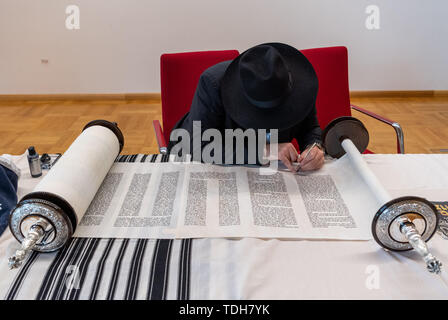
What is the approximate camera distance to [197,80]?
1724mm

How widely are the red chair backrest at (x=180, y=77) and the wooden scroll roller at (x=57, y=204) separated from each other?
0.70 metres

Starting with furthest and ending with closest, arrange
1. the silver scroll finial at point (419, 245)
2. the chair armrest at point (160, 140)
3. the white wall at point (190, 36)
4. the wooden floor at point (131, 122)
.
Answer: the white wall at point (190, 36) → the wooden floor at point (131, 122) → the chair armrest at point (160, 140) → the silver scroll finial at point (419, 245)

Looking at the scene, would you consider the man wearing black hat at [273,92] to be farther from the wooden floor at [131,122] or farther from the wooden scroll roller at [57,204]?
the wooden floor at [131,122]

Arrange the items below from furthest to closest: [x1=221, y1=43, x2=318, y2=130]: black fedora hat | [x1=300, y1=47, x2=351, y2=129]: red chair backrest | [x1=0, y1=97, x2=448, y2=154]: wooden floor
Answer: [x1=0, y1=97, x2=448, y2=154]: wooden floor < [x1=300, y1=47, x2=351, y2=129]: red chair backrest < [x1=221, y1=43, x2=318, y2=130]: black fedora hat

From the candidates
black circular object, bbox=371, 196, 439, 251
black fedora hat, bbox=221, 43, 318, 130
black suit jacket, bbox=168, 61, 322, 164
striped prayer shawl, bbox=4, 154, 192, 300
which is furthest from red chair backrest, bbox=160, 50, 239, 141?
black circular object, bbox=371, 196, 439, 251

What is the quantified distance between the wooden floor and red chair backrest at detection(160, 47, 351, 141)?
48.3 inches

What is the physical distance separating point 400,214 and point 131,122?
302cm

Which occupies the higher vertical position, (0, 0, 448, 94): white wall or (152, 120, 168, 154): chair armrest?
(0, 0, 448, 94): white wall

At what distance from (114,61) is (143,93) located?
0.44 metres

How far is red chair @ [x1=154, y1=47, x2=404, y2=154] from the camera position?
1682 millimetres

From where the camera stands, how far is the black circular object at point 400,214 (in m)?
0.80

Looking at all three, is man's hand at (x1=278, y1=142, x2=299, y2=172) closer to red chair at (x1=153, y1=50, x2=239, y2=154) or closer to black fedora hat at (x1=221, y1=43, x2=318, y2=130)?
black fedora hat at (x1=221, y1=43, x2=318, y2=130)

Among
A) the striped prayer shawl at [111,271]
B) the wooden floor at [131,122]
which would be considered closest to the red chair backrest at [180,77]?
the striped prayer shawl at [111,271]
